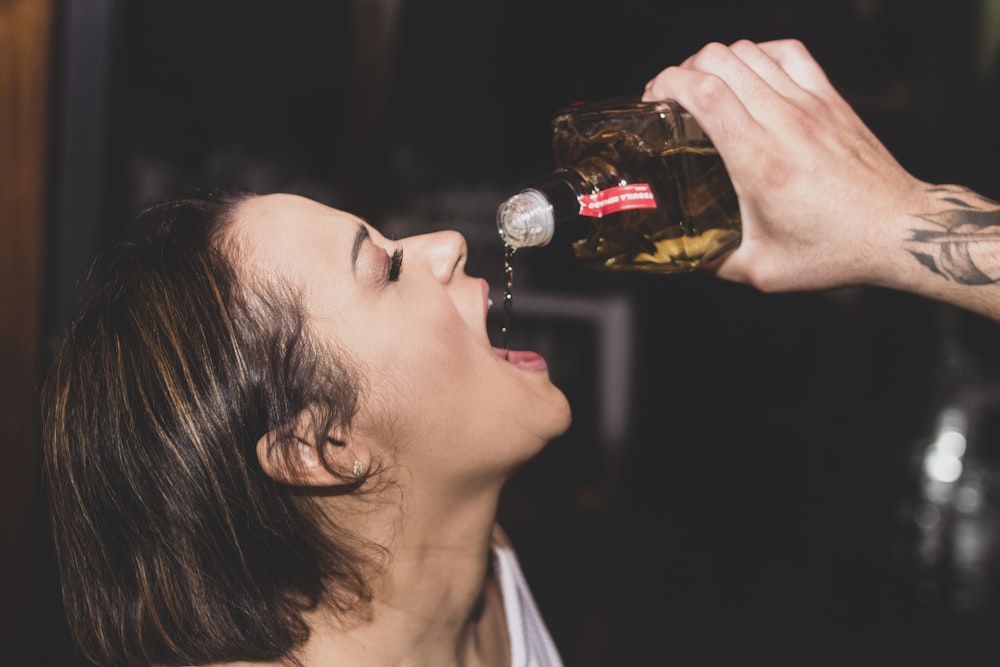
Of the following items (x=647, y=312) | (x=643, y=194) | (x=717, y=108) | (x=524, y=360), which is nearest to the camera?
(x=717, y=108)

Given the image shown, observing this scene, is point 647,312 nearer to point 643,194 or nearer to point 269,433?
point 643,194

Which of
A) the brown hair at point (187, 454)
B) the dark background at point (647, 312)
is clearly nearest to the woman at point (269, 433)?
the brown hair at point (187, 454)

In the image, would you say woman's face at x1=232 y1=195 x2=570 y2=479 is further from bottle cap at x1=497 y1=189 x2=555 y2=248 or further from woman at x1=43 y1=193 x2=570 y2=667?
bottle cap at x1=497 y1=189 x2=555 y2=248

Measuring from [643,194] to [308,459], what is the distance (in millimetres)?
542

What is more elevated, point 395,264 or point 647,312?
point 395,264

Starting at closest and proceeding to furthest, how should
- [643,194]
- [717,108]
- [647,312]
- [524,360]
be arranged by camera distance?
[717,108], [643,194], [524,360], [647,312]

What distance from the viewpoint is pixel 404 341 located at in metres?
1.05

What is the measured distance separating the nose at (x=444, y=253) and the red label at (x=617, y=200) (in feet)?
0.63

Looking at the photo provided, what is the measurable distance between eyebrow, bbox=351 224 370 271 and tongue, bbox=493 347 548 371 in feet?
0.74

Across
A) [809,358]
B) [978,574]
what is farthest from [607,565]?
[809,358]

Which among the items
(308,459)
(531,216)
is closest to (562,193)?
(531,216)

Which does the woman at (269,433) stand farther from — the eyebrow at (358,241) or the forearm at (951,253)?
the forearm at (951,253)

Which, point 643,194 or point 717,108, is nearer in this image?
point 717,108

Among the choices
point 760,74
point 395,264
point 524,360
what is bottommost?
point 524,360
